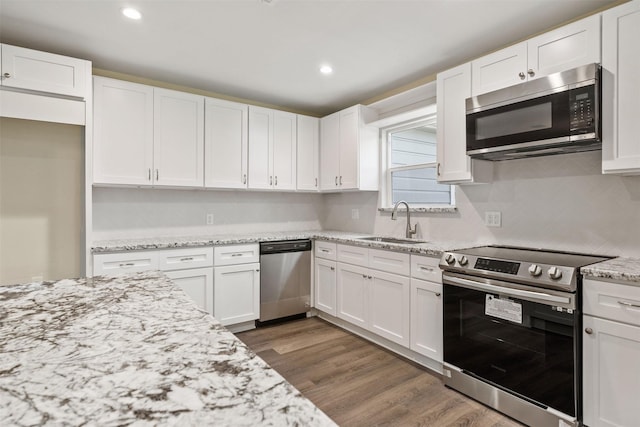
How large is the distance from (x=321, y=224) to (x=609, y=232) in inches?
123

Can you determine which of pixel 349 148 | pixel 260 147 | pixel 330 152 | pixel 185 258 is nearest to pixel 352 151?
pixel 349 148

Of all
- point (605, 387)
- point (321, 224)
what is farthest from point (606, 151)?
point (321, 224)

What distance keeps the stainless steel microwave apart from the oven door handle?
2.90 feet

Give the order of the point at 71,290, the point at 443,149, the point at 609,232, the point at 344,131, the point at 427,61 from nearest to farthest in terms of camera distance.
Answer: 1. the point at 71,290
2. the point at 609,232
3. the point at 443,149
4. the point at 427,61
5. the point at 344,131

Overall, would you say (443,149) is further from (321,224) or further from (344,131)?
(321,224)

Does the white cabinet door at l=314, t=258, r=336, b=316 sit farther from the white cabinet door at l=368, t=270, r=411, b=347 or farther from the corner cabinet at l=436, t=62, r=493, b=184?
the corner cabinet at l=436, t=62, r=493, b=184

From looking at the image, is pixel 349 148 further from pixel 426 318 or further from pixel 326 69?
pixel 426 318

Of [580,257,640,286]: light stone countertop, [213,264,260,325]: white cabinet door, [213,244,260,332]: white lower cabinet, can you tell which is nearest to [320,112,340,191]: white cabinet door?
[213,244,260,332]: white lower cabinet

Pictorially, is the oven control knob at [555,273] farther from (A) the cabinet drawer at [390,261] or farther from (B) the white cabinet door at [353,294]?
(B) the white cabinet door at [353,294]

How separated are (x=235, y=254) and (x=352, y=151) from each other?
1.63 m

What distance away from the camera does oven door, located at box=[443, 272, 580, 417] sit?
5.88 ft

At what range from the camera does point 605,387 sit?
1.72m

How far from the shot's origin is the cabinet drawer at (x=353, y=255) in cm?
312

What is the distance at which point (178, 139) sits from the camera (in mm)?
3309
